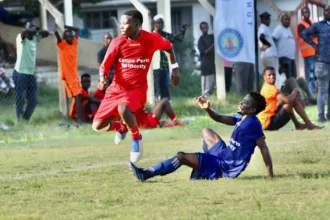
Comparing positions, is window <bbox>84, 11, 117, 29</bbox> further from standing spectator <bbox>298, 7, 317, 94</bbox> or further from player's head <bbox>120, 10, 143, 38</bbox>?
player's head <bbox>120, 10, 143, 38</bbox>

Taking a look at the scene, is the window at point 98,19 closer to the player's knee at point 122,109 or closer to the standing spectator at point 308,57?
the standing spectator at point 308,57

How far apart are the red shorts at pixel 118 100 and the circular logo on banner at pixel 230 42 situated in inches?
377

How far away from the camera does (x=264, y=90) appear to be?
1767 centimetres

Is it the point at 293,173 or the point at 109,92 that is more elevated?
the point at 109,92

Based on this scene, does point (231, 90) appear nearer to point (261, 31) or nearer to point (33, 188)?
point (261, 31)

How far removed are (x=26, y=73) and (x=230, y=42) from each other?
479 centimetres

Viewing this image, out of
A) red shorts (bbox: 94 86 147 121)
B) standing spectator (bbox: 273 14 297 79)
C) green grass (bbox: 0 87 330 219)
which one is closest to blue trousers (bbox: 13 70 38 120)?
green grass (bbox: 0 87 330 219)

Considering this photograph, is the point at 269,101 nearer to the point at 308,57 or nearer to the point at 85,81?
the point at 85,81

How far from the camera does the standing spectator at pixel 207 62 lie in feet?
77.7

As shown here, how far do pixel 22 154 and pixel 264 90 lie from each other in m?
4.56

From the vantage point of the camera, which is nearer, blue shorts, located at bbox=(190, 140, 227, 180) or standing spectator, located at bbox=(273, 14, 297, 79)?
blue shorts, located at bbox=(190, 140, 227, 180)

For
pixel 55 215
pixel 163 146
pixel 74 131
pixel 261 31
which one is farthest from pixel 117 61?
pixel 261 31

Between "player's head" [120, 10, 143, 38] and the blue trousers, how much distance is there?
316 inches

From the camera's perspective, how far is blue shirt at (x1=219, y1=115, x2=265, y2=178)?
1094 centimetres
